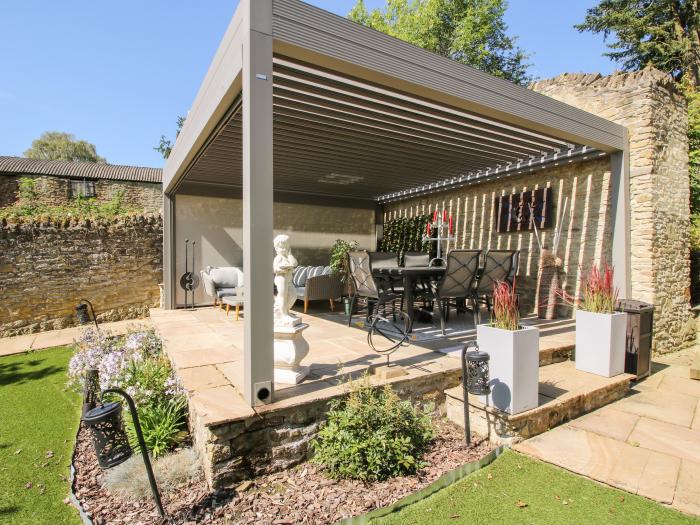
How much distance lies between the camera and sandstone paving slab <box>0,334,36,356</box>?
6.04 m

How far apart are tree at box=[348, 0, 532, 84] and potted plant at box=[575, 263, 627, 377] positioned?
17060 mm

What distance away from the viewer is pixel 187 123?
15.6ft

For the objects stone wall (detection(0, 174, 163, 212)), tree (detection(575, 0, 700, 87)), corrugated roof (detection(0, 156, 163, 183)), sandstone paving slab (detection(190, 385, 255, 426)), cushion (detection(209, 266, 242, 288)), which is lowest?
sandstone paving slab (detection(190, 385, 255, 426))

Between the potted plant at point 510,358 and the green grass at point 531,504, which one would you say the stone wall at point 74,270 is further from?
the green grass at point 531,504

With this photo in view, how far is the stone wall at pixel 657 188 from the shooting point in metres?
5.19

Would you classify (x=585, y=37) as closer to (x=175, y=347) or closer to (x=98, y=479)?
(x=175, y=347)

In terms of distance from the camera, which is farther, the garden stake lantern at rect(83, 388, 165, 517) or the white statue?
the white statue

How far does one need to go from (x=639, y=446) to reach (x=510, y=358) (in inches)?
43.6

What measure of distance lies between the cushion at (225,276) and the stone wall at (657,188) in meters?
6.71

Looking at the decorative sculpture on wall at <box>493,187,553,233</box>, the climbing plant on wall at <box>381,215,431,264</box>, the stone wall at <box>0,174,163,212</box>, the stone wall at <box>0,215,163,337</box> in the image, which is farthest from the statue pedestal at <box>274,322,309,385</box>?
the stone wall at <box>0,174,163,212</box>

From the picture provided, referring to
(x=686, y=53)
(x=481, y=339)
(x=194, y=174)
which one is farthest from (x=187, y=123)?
(x=686, y=53)

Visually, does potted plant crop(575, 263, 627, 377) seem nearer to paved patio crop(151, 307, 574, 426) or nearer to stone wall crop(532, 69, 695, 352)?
paved patio crop(151, 307, 574, 426)

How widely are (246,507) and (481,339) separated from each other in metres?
1.91

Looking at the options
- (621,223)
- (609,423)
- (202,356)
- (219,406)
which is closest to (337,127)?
(202,356)
